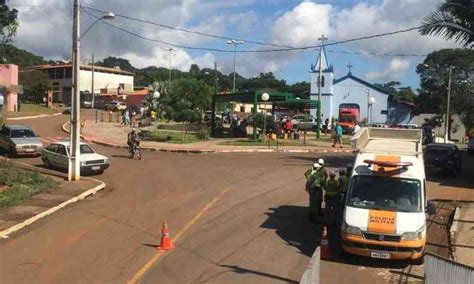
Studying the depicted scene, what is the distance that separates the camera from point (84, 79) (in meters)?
142

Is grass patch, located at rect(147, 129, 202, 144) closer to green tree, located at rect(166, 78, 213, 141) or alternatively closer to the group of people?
green tree, located at rect(166, 78, 213, 141)

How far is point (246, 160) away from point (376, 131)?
640 inches

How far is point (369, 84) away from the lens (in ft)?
268

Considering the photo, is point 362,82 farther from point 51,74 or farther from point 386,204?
point 51,74

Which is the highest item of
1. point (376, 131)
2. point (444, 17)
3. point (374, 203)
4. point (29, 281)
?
point (444, 17)

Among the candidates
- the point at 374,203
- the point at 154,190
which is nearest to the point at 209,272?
the point at 374,203

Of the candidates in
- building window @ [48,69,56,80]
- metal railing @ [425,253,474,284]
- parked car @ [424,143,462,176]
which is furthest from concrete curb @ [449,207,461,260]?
building window @ [48,69,56,80]

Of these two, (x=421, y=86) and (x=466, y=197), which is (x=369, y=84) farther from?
(x=466, y=197)

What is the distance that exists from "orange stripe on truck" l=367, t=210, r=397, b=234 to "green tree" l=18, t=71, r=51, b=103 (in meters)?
96.2

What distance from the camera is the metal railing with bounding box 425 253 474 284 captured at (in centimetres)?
804

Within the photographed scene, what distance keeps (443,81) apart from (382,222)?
100965mm

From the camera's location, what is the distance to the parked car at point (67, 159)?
86.1 ft

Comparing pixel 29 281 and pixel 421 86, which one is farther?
pixel 421 86

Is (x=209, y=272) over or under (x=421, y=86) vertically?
under
